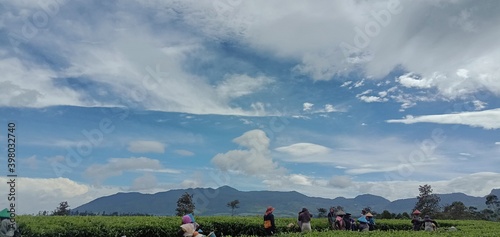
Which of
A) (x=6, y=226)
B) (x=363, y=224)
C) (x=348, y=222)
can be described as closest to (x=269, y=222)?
(x=348, y=222)

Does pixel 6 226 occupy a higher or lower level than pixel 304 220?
higher

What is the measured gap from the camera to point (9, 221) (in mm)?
14688

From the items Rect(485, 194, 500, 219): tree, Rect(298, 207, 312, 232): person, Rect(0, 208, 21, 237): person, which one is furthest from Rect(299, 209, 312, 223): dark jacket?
Rect(485, 194, 500, 219): tree

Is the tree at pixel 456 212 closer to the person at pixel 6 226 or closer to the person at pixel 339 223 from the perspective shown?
the person at pixel 339 223

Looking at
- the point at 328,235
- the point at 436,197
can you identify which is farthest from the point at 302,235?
the point at 436,197

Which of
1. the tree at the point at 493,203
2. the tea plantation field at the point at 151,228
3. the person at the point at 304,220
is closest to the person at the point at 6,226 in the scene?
the tea plantation field at the point at 151,228

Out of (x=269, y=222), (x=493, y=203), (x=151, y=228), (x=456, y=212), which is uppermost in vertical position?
(x=269, y=222)

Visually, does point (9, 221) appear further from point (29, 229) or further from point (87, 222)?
point (87, 222)

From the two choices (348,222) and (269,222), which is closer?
(269,222)

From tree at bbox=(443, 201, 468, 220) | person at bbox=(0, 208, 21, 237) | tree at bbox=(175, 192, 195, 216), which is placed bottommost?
tree at bbox=(443, 201, 468, 220)

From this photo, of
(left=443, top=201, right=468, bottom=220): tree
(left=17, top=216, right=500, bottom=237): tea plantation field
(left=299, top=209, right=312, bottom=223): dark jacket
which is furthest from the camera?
(left=443, top=201, right=468, bottom=220): tree

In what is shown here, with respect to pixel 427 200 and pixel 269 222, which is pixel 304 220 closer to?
pixel 269 222

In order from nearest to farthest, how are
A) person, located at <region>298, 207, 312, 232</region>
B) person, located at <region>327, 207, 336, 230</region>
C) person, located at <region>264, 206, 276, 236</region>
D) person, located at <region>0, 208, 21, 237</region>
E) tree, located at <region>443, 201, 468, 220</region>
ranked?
person, located at <region>0, 208, 21, 237</region> → person, located at <region>264, 206, 276, 236</region> → person, located at <region>298, 207, 312, 232</region> → person, located at <region>327, 207, 336, 230</region> → tree, located at <region>443, 201, 468, 220</region>

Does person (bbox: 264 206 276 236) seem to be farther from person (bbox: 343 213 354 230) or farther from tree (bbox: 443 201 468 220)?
tree (bbox: 443 201 468 220)
